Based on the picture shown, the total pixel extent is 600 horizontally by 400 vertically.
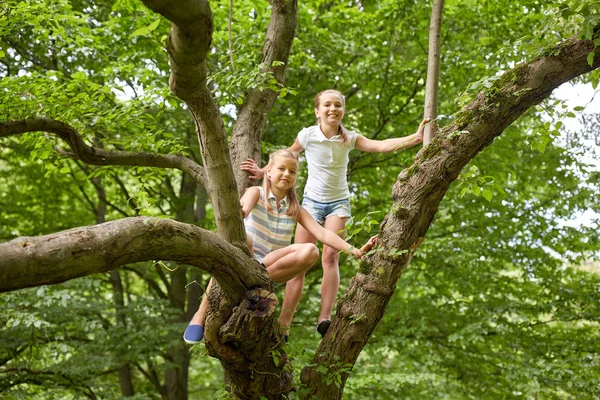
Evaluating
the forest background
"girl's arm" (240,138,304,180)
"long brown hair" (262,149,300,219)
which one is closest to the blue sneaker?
"long brown hair" (262,149,300,219)

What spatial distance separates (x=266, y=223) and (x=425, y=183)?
1010 mm

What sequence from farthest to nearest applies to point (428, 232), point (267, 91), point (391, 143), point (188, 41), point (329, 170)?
1. point (428, 232)
2. point (267, 91)
3. point (329, 170)
4. point (391, 143)
5. point (188, 41)

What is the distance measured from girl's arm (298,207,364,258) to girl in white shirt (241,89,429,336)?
11.4 inches

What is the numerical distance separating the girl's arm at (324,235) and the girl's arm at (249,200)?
0.32m

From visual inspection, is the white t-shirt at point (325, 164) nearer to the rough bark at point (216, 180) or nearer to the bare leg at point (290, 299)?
the bare leg at point (290, 299)

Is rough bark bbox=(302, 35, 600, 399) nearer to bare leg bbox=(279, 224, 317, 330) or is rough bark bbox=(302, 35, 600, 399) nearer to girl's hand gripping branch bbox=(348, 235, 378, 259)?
girl's hand gripping branch bbox=(348, 235, 378, 259)

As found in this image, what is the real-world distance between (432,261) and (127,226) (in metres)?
6.64

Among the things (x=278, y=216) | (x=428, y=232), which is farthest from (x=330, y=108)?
(x=428, y=232)

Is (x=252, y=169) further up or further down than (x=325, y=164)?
further down

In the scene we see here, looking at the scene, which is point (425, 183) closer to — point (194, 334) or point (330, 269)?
point (330, 269)

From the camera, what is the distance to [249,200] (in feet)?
12.9

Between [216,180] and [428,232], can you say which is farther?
[428,232]

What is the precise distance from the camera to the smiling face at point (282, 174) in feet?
12.9

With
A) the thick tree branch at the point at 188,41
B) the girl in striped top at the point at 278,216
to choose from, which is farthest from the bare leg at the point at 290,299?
the thick tree branch at the point at 188,41
